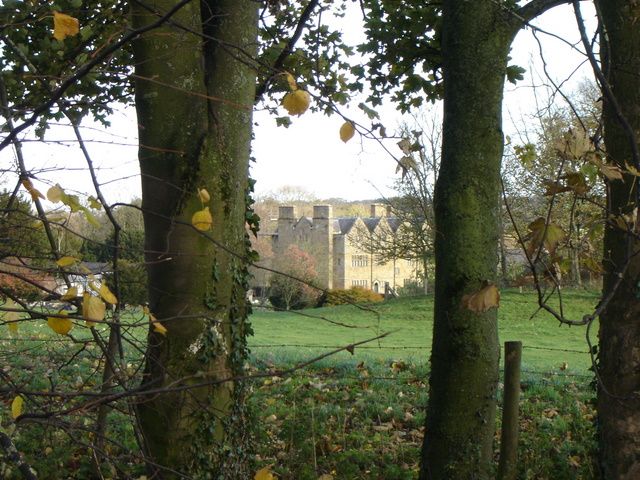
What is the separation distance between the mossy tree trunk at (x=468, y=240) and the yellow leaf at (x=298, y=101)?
3333 millimetres

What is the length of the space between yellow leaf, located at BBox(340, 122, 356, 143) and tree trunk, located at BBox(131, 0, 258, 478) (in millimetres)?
2489

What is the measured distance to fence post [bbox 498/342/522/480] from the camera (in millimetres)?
6031

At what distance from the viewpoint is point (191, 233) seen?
14.9 feet

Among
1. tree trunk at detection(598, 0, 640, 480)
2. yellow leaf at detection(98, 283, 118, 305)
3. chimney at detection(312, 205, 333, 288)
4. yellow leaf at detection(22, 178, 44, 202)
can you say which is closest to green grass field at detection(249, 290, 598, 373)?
tree trunk at detection(598, 0, 640, 480)

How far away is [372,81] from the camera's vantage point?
9.11 metres

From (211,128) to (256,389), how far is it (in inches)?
224

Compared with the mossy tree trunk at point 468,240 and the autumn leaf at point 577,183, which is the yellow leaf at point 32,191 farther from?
the mossy tree trunk at point 468,240

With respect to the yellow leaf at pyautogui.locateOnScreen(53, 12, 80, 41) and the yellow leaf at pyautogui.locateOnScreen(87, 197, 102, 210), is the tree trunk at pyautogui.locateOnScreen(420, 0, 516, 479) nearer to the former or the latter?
the yellow leaf at pyautogui.locateOnScreen(87, 197, 102, 210)

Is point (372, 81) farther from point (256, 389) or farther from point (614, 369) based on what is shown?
point (614, 369)

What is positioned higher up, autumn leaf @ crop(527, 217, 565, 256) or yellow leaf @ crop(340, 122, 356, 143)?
yellow leaf @ crop(340, 122, 356, 143)

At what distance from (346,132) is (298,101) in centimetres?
16

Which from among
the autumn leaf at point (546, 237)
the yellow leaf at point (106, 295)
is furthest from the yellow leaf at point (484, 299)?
the yellow leaf at point (106, 295)

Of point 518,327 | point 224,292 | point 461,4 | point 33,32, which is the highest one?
point 33,32

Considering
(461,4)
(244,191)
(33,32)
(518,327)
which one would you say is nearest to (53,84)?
(244,191)
